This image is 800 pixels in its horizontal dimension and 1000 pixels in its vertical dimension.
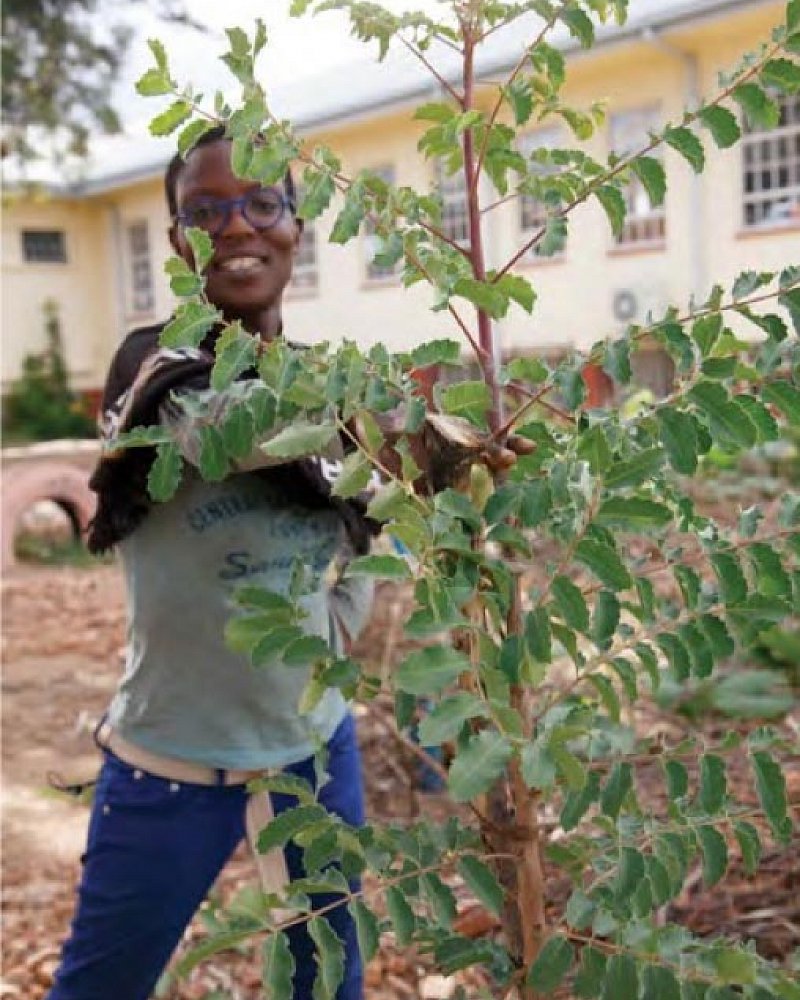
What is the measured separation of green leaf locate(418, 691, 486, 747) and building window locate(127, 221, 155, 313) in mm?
19834

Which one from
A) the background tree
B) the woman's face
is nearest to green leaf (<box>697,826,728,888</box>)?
the background tree

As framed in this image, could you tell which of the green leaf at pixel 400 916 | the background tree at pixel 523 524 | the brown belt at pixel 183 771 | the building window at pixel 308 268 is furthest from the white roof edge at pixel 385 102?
the green leaf at pixel 400 916

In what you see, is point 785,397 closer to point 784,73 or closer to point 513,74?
point 784,73

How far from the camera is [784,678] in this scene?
178 inches

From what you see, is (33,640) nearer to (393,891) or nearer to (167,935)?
(167,935)

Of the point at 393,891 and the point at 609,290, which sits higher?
the point at 609,290

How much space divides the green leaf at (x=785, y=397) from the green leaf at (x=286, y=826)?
0.55 metres

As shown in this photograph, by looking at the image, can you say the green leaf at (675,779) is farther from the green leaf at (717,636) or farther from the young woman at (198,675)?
the young woman at (198,675)

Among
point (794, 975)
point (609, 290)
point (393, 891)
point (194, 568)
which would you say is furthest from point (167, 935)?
point (609, 290)

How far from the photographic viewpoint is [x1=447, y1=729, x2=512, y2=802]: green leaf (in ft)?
2.90

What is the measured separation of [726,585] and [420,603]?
305 mm

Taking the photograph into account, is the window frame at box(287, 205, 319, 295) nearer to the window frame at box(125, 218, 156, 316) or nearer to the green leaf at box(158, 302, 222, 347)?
the window frame at box(125, 218, 156, 316)

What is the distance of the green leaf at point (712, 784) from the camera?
1125 millimetres

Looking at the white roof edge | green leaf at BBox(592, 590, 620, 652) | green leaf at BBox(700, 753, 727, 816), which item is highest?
the white roof edge
